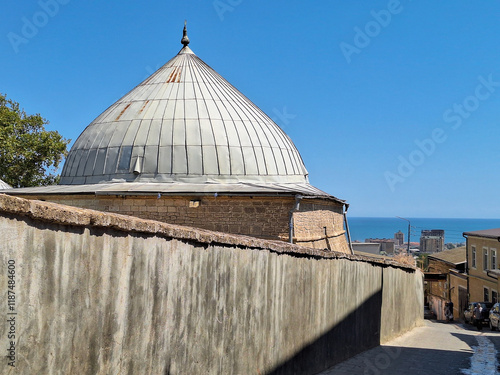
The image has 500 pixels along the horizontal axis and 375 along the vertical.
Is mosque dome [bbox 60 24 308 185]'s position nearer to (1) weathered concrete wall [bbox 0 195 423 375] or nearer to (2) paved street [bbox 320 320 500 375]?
(2) paved street [bbox 320 320 500 375]

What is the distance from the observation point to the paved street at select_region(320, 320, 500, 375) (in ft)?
32.0

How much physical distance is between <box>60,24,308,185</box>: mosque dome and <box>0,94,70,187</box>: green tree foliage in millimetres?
12424

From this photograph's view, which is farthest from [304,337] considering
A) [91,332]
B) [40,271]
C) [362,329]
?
[40,271]

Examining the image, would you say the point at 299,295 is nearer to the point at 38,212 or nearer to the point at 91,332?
the point at 91,332

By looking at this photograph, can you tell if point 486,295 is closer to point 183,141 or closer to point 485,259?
point 485,259

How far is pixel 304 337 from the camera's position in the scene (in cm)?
857

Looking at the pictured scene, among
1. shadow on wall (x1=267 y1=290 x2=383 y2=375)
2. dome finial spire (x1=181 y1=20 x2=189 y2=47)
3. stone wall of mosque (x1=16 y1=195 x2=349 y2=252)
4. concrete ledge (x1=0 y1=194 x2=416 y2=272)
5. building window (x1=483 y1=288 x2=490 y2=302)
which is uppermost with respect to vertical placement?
dome finial spire (x1=181 y1=20 x2=189 y2=47)

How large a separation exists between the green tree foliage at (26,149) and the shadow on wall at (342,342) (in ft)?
75.0

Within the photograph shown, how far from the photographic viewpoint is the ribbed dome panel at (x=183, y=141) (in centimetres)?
1717

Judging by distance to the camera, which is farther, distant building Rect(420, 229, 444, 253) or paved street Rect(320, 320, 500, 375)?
distant building Rect(420, 229, 444, 253)

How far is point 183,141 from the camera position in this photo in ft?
57.1

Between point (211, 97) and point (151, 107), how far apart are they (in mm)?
1932

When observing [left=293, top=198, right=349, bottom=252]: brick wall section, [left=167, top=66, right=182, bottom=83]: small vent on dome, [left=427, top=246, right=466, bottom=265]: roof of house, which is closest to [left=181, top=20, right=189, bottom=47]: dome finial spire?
[left=167, top=66, right=182, bottom=83]: small vent on dome

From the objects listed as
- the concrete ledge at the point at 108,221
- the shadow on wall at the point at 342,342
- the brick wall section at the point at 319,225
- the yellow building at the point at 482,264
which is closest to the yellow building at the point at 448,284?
the yellow building at the point at 482,264
